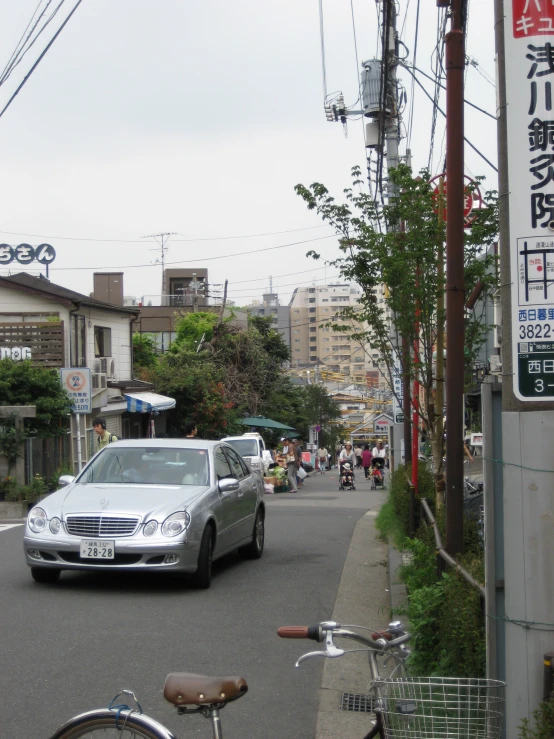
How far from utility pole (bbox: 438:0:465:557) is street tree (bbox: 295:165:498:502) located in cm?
164

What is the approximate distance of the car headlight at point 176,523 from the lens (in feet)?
28.6

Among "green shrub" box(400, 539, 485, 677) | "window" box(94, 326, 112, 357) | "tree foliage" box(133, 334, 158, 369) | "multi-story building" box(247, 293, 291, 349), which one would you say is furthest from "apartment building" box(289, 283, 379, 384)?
"green shrub" box(400, 539, 485, 677)

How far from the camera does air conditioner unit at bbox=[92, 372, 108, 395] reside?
29.0 metres

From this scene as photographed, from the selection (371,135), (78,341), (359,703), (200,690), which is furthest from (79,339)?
(200,690)

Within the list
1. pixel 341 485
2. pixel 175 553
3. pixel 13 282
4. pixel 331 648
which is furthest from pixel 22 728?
pixel 341 485

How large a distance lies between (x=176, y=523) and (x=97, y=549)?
2.62ft

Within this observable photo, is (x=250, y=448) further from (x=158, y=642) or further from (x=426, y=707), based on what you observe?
(x=426, y=707)

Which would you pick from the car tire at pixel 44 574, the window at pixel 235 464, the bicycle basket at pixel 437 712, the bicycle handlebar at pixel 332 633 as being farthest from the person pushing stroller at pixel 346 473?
the bicycle basket at pixel 437 712

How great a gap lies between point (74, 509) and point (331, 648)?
246 inches

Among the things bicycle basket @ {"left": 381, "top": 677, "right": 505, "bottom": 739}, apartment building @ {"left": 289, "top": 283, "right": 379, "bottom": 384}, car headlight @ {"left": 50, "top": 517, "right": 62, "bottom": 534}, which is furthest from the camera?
apartment building @ {"left": 289, "top": 283, "right": 379, "bottom": 384}

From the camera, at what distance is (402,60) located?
15.5 metres

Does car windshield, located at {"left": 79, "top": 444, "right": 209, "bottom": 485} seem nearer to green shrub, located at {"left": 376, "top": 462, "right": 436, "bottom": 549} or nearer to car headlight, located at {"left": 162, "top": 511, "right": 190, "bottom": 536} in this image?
car headlight, located at {"left": 162, "top": 511, "right": 190, "bottom": 536}

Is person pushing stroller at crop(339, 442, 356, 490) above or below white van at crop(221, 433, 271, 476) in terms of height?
below

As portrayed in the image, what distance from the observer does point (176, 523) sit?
8.78 metres
